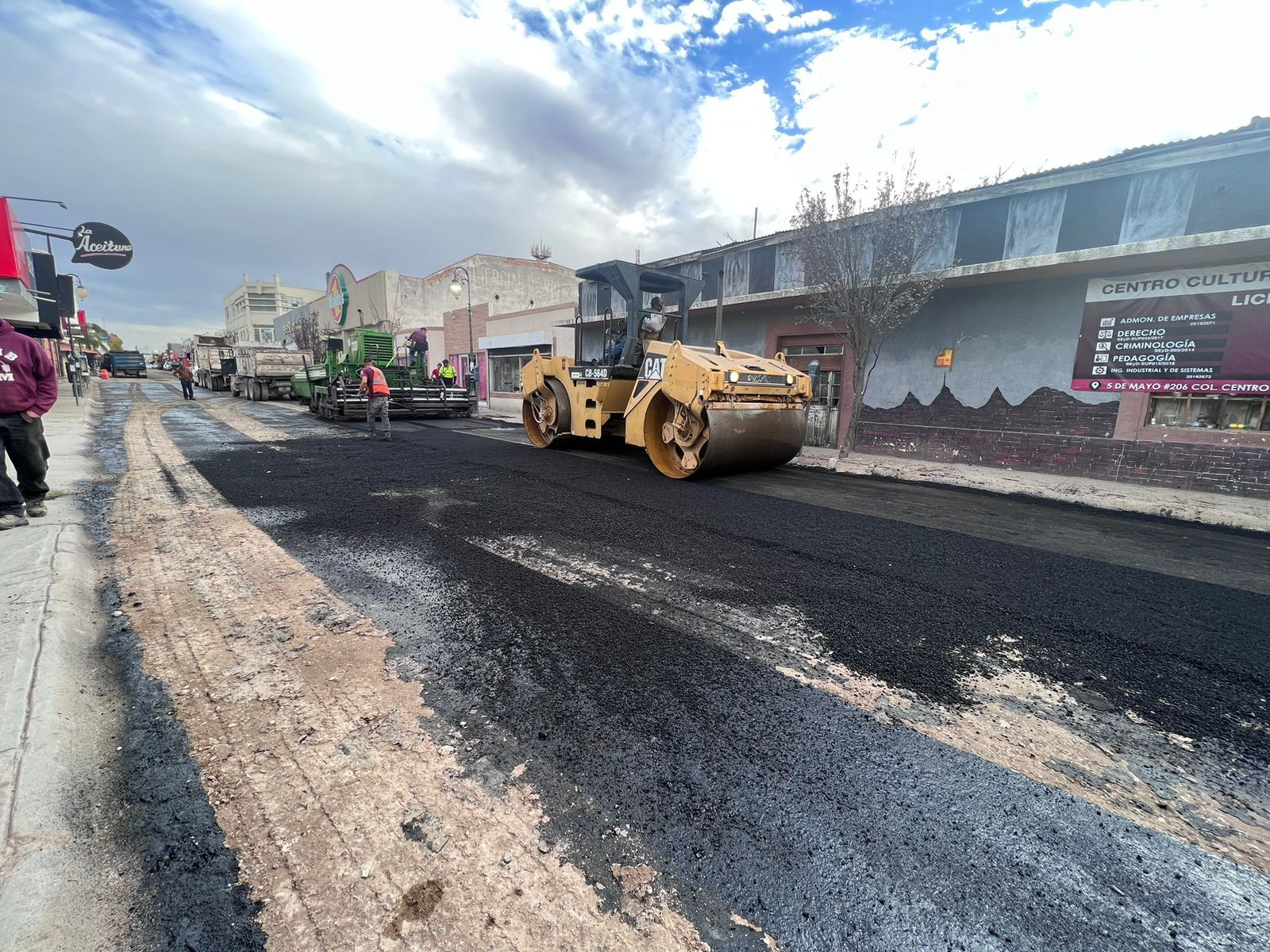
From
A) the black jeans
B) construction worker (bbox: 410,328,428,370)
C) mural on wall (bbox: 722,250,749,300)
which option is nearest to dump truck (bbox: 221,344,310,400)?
construction worker (bbox: 410,328,428,370)

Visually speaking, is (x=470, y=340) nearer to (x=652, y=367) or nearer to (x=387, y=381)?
(x=387, y=381)

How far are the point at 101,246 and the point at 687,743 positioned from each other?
A: 87.8 feet

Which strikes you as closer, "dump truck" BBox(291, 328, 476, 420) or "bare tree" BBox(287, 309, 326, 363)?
"dump truck" BBox(291, 328, 476, 420)

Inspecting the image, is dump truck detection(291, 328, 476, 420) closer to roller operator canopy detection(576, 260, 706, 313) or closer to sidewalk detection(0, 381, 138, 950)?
roller operator canopy detection(576, 260, 706, 313)

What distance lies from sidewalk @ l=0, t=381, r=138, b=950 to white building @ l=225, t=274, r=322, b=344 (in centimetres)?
8958

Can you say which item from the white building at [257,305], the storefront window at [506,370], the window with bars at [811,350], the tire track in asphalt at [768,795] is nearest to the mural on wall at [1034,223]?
the window with bars at [811,350]

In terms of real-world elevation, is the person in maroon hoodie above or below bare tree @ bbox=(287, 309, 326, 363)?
below

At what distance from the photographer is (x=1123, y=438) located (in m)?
8.41

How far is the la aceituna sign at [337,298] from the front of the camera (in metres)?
37.4

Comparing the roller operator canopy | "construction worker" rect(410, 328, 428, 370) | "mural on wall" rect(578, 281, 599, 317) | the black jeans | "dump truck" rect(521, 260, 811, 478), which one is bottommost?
the black jeans

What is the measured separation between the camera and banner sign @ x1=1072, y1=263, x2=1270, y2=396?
7281mm

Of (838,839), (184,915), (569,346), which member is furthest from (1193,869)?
(569,346)

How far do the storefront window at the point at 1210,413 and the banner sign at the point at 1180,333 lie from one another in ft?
0.52

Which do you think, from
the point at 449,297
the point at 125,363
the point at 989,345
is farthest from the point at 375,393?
the point at 125,363
